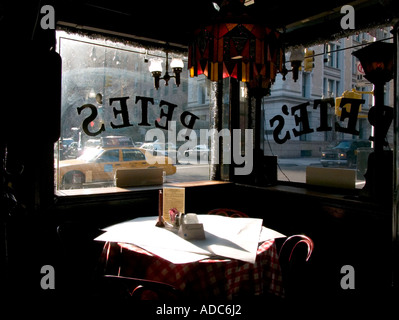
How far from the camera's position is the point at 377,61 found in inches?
123

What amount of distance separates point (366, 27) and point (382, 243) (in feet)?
6.95

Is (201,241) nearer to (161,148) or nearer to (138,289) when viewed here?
(138,289)

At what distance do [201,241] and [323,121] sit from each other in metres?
2.51

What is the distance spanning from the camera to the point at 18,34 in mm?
2986

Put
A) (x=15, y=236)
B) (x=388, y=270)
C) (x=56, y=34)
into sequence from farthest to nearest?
(x=56, y=34), (x=15, y=236), (x=388, y=270)

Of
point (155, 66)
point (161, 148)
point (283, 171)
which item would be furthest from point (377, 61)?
point (161, 148)

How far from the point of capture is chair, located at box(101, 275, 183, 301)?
177 centimetres

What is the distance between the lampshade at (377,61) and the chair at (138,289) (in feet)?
8.75

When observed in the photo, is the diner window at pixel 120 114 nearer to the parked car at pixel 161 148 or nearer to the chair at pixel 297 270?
the parked car at pixel 161 148

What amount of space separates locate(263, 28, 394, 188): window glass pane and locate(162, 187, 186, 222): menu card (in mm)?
1955

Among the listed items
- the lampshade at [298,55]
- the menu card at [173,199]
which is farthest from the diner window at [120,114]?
the menu card at [173,199]

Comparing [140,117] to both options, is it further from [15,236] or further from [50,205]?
[15,236]
